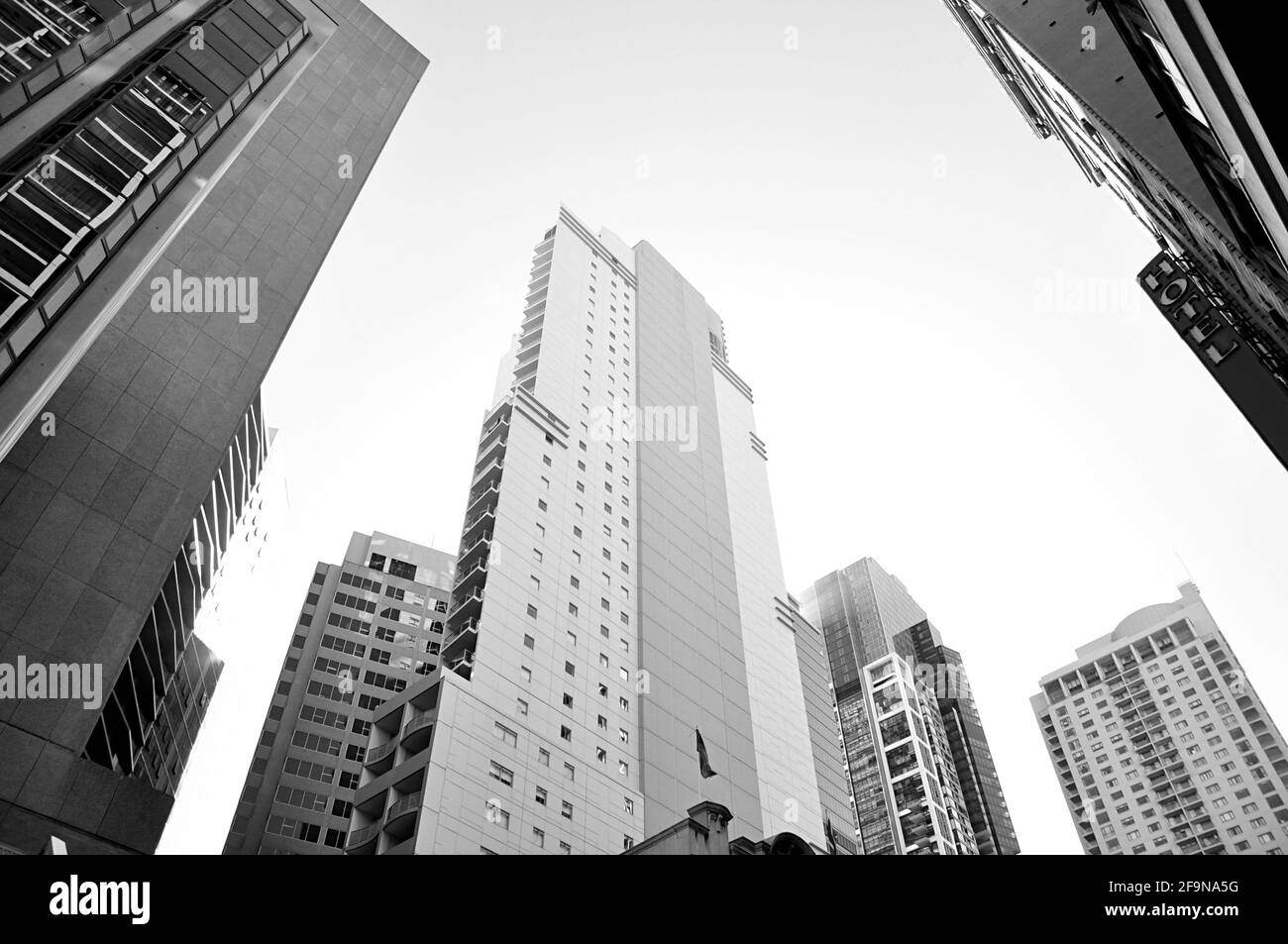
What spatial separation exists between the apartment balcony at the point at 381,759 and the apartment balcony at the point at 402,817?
5.23 m

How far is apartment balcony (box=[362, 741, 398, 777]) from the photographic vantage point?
51219 mm

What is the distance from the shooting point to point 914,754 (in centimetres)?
14812

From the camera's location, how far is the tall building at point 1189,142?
11.9 meters

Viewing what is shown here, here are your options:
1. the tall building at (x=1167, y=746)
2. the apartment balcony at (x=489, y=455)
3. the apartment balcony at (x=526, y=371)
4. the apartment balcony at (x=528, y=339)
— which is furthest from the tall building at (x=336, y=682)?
the tall building at (x=1167, y=746)

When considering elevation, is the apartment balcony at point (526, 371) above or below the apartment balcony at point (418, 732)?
above

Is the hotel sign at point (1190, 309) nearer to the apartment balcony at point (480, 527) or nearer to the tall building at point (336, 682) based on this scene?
the apartment balcony at point (480, 527)

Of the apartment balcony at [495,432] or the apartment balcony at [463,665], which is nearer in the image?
the apartment balcony at [463,665]

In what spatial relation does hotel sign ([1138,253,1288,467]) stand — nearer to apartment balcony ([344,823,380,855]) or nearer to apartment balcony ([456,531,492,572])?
apartment balcony ([456,531,492,572])

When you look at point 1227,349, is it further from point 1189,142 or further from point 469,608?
point 469,608

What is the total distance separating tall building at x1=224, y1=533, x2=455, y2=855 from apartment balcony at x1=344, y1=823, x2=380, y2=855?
23.0 metres

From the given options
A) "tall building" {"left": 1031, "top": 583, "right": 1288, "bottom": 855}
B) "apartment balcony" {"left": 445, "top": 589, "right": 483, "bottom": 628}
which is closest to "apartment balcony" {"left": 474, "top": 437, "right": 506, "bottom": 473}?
"apartment balcony" {"left": 445, "top": 589, "right": 483, "bottom": 628}
